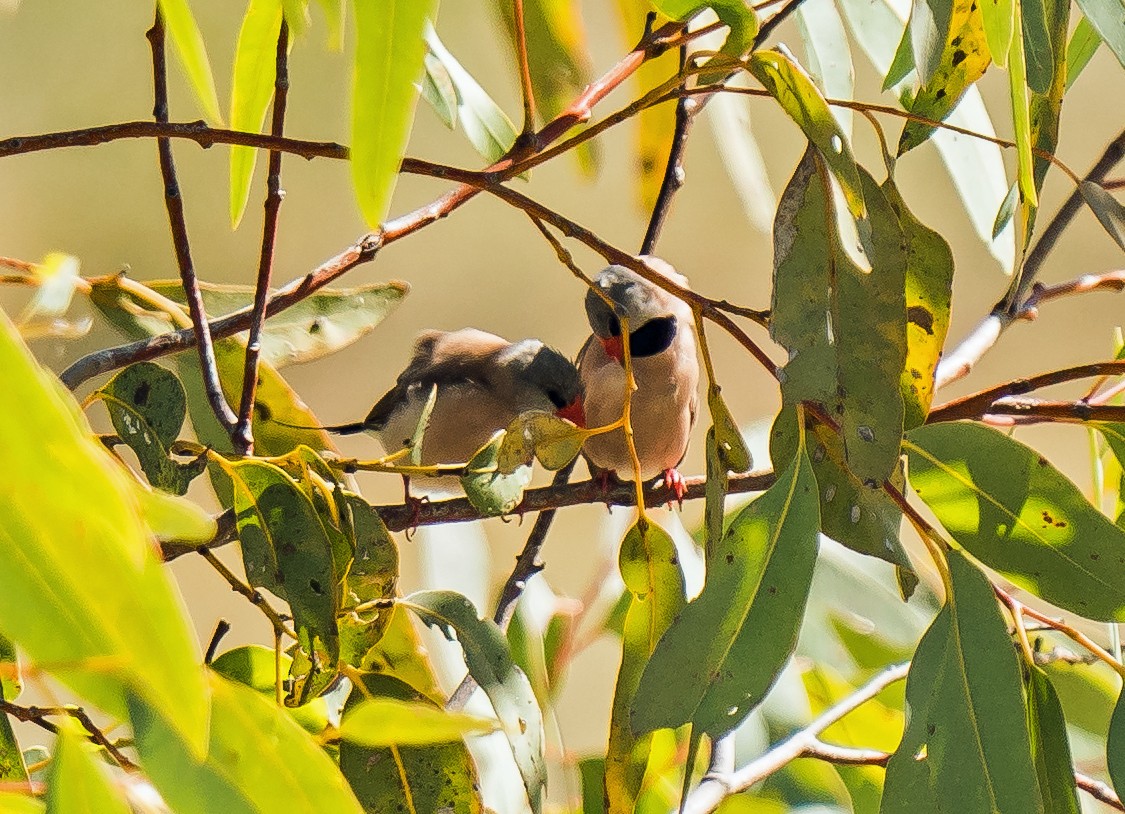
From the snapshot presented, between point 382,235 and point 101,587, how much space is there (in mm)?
522

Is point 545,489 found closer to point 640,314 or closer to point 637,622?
point 637,622

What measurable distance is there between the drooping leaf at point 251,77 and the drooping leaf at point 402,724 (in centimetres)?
47

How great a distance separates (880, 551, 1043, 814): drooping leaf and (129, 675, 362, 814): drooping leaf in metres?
0.40

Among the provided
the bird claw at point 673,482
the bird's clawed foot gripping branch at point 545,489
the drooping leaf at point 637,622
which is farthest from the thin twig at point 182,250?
the bird claw at point 673,482

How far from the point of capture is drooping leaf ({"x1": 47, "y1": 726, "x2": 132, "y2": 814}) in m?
0.43

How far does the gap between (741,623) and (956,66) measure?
42 centimetres

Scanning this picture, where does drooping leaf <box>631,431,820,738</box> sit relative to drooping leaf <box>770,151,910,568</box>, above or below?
below

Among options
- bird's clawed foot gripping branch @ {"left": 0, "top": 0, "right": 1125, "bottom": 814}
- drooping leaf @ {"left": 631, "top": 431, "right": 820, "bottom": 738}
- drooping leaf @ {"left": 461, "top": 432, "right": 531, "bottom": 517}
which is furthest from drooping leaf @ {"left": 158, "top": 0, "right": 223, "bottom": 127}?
drooping leaf @ {"left": 631, "top": 431, "right": 820, "bottom": 738}

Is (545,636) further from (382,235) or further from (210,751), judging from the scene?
(210,751)

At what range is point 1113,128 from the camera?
10.2 feet

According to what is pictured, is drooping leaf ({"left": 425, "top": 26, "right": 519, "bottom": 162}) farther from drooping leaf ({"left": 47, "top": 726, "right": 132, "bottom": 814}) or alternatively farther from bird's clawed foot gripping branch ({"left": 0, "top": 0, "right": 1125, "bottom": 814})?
drooping leaf ({"left": 47, "top": 726, "right": 132, "bottom": 814})

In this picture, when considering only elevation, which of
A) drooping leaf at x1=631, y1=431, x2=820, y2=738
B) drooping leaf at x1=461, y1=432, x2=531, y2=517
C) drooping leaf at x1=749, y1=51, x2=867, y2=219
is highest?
drooping leaf at x1=749, y1=51, x2=867, y2=219

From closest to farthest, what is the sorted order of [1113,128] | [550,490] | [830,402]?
[830,402] < [550,490] < [1113,128]

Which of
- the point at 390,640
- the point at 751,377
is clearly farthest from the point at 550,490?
the point at 751,377
